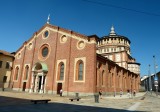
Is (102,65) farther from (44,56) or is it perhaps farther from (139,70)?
(139,70)

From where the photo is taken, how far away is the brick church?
25.1 m

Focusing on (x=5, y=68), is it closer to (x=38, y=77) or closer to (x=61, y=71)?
(x=38, y=77)

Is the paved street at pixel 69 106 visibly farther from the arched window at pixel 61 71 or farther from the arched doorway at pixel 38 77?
the arched doorway at pixel 38 77

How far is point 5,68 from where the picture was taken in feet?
115

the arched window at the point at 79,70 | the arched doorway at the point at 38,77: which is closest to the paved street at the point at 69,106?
the arched window at the point at 79,70

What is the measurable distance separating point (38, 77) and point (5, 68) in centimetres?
941

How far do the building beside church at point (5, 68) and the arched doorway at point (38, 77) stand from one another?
7.88 metres

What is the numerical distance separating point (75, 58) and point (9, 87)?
59.6ft

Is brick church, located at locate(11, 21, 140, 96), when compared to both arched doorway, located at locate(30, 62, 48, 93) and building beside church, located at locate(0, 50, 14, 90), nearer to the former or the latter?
arched doorway, located at locate(30, 62, 48, 93)

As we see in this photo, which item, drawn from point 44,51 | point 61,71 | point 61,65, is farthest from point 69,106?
point 44,51

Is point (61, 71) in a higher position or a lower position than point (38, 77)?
higher

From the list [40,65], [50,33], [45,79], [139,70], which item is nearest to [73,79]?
[45,79]

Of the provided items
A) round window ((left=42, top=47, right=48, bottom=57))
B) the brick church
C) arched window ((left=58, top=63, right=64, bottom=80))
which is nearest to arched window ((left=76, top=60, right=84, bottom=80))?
the brick church

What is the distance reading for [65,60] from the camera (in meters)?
27.8
